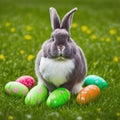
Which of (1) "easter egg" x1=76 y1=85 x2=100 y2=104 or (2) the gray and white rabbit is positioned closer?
(2) the gray and white rabbit

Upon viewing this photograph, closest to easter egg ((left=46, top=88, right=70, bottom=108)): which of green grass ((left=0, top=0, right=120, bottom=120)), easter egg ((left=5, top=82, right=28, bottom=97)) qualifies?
green grass ((left=0, top=0, right=120, bottom=120))

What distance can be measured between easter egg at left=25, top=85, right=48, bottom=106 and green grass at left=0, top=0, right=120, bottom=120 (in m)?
0.08

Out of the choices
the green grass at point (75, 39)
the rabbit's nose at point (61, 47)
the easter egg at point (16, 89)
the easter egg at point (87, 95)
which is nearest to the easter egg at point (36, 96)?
the green grass at point (75, 39)

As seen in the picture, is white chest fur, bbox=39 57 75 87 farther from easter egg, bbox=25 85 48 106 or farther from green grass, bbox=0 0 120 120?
green grass, bbox=0 0 120 120

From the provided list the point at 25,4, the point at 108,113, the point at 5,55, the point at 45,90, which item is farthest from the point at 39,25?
the point at 108,113

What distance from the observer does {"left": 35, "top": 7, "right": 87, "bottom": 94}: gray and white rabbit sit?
425 centimetres

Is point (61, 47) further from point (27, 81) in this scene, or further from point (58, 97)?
point (27, 81)

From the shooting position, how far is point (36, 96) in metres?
4.37

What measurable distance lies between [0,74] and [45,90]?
3.30ft

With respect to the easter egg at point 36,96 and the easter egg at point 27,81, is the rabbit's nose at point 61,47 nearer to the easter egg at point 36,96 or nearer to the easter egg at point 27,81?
the easter egg at point 36,96

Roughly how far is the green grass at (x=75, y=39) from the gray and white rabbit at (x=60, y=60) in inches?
11.3

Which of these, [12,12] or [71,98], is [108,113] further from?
[12,12]

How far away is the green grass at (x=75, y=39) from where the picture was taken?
13.4ft

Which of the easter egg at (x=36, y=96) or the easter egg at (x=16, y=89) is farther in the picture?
the easter egg at (x=16, y=89)
